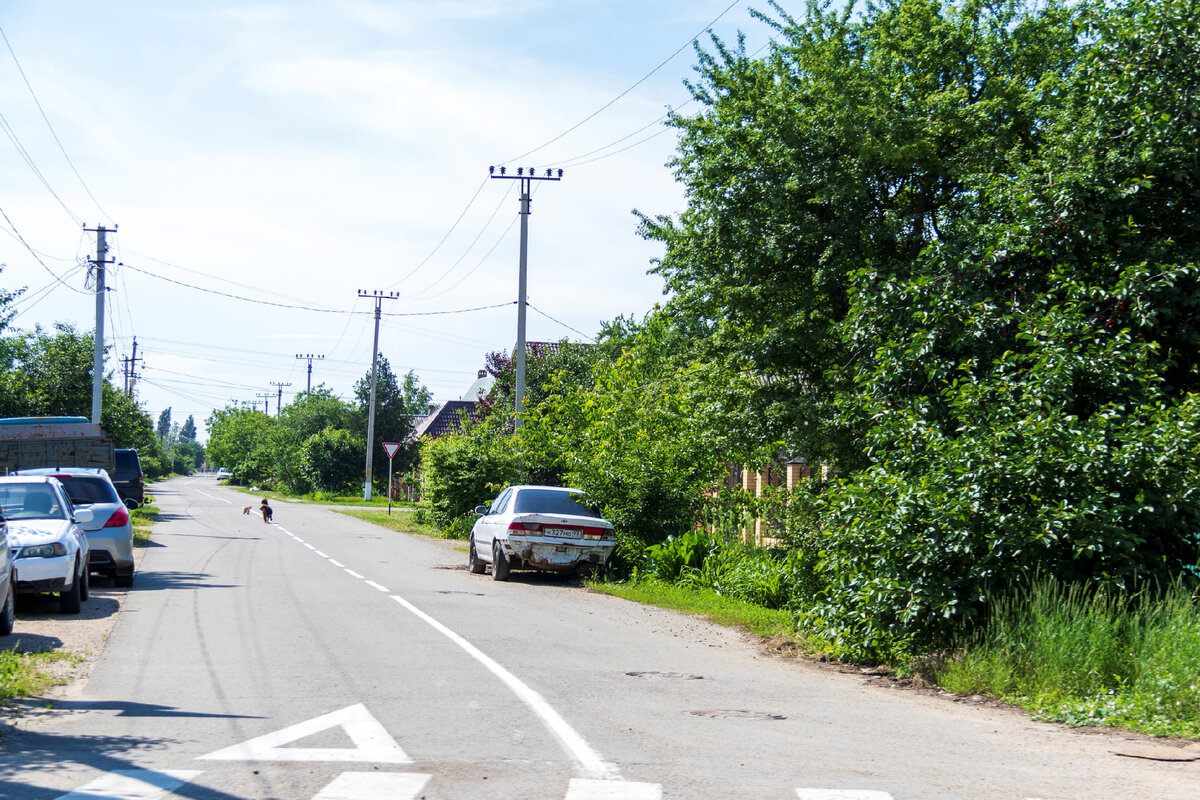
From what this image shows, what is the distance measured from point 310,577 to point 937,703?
12075mm

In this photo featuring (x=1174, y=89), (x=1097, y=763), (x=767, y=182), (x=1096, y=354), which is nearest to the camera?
(x=1097, y=763)

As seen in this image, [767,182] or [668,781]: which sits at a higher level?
[767,182]

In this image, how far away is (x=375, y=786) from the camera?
548cm

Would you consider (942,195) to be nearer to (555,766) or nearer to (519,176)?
(555,766)

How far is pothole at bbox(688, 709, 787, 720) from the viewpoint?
767cm

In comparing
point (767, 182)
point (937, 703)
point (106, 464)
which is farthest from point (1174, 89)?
point (106, 464)

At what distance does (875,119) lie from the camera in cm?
1384

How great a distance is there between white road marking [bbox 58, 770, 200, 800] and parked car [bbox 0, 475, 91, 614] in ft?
22.1

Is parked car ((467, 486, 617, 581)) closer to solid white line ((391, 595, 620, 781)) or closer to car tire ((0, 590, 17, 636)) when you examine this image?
solid white line ((391, 595, 620, 781))

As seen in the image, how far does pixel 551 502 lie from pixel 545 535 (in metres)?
1.07

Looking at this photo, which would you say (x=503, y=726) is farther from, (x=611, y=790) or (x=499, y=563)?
(x=499, y=563)

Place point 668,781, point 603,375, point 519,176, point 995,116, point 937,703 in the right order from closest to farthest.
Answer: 1. point 668,781
2. point 937,703
3. point 995,116
4. point 603,375
5. point 519,176

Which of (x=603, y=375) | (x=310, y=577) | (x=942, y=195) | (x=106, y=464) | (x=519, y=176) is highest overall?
(x=519, y=176)

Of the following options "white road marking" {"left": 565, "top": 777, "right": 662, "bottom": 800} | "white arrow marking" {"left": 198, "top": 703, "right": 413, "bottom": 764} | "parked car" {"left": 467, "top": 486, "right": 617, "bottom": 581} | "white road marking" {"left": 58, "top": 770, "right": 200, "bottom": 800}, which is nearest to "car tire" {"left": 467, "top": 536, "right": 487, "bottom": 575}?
"parked car" {"left": 467, "top": 486, "right": 617, "bottom": 581}
